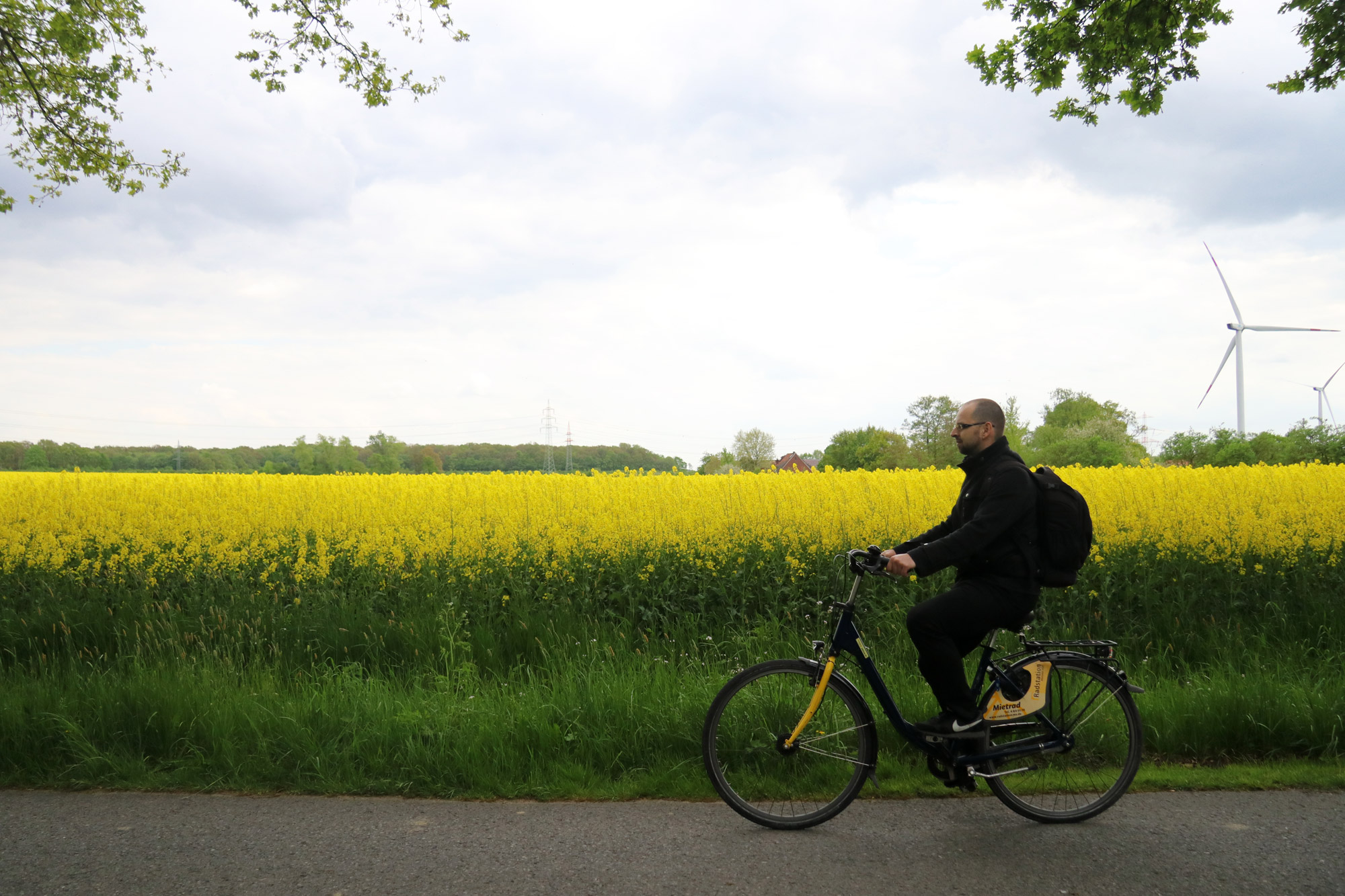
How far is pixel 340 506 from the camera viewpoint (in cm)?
1079

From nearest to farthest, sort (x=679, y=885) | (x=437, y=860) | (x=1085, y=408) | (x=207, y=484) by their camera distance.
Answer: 1. (x=679, y=885)
2. (x=437, y=860)
3. (x=207, y=484)
4. (x=1085, y=408)

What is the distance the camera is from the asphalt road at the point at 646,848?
11.6 feet

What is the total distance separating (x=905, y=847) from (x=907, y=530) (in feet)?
19.4

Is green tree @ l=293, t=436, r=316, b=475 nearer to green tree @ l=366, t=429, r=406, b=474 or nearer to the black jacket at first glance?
green tree @ l=366, t=429, r=406, b=474

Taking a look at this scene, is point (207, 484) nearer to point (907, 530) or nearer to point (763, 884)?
point (907, 530)

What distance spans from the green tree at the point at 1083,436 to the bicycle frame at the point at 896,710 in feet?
115

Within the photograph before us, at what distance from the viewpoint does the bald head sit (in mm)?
4316

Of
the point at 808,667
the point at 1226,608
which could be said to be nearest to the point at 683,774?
the point at 808,667

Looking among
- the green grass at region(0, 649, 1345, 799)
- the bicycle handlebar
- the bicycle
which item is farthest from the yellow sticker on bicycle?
the bicycle handlebar

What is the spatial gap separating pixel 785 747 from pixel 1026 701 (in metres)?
1.33

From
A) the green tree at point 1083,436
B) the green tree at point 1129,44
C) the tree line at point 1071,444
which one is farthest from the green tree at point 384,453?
the green tree at point 1129,44

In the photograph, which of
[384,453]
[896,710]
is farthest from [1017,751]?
[384,453]

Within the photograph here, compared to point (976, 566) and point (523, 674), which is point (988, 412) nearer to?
point (976, 566)

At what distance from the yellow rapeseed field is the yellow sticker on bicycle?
3.88m
